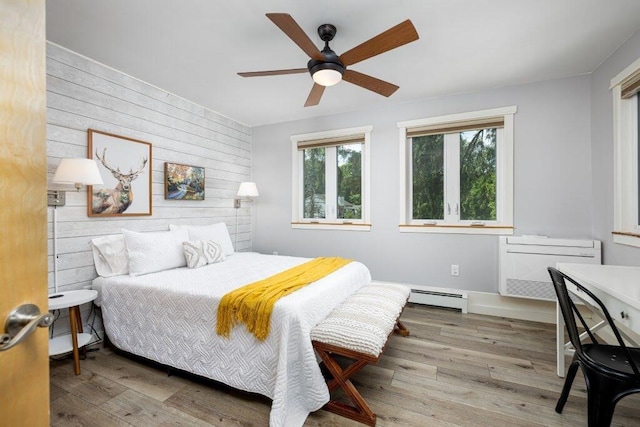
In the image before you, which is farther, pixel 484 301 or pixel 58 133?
pixel 484 301

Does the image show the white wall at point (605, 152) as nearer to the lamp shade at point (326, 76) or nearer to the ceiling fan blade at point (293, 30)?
the lamp shade at point (326, 76)

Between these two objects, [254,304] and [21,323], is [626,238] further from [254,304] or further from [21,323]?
[21,323]

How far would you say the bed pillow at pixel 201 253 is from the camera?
9.55 feet

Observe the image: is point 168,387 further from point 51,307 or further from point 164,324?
point 51,307

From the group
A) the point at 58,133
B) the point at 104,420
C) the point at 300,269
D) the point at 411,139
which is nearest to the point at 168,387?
the point at 104,420

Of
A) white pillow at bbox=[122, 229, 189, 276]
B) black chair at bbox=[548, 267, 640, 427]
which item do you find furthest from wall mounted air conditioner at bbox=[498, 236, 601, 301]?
white pillow at bbox=[122, 229, 189, 276]

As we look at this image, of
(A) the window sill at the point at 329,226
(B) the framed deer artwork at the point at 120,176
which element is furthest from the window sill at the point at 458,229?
A: (B) the framed deer artwork at the point at 120,176

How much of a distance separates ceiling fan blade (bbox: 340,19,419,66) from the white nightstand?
2.58 metres

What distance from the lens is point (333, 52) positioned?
6.73ft

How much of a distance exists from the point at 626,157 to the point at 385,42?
2.33 m

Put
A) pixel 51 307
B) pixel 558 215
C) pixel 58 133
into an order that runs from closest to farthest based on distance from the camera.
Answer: pixel 51 307 < pixel 58 133 < pixel 558 215

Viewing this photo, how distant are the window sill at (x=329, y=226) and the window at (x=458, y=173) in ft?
1.74

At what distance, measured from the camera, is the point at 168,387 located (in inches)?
79.7

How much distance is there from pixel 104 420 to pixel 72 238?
1.54 meters
